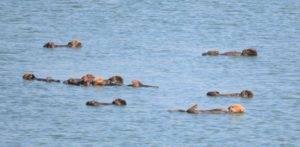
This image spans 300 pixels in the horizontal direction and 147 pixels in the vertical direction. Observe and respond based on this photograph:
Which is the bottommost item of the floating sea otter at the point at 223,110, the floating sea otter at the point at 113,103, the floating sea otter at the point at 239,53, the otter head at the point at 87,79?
the floating sea otter at the point at 223,110

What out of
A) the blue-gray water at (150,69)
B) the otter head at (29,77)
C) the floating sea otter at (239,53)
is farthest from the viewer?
the floating sea otter at (239,53)

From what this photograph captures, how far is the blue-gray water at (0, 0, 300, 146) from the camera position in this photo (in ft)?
165

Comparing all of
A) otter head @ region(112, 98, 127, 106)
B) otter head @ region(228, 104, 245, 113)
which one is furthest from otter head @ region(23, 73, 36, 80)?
otter head @ region(228, 104, 245, 113)

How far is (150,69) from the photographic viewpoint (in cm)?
6219

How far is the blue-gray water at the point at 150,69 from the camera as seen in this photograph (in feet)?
165

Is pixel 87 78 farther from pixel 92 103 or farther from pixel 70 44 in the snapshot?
pixel 70 44

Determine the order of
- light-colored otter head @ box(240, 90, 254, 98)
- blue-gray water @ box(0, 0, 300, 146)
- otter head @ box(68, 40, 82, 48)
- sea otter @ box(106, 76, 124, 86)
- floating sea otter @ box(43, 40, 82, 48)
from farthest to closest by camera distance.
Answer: otter head @ box(68, 40, 82, 48) < floating sea otter @ box(43, 40, 82, 48) < sea otter @ box(106, 76, 124, 86) < light-colored otter head @ box(240, 90, 254, 98) < blue-gray water @ box(0, 0, 300, 146)

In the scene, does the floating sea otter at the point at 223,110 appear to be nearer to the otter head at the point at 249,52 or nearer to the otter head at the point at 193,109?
the otter head at the point at 193,109

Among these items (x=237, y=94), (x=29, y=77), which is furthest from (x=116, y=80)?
(x=237, y=94)

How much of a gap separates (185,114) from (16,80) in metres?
8.58

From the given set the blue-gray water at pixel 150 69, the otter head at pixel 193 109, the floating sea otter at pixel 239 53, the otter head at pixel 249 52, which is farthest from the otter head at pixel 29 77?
the otter head at pixel 249 52

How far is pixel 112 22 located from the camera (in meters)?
80.1

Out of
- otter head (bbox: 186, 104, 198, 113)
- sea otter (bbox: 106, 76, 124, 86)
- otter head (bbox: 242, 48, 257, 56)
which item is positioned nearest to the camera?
otter head (bbox: 186, 104, 198, 113)

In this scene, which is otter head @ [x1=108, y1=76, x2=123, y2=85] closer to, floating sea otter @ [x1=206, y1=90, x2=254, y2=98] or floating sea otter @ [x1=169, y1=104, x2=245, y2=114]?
floating sea otter @ [x1=206, y1=90, x2=254, y2=98]
